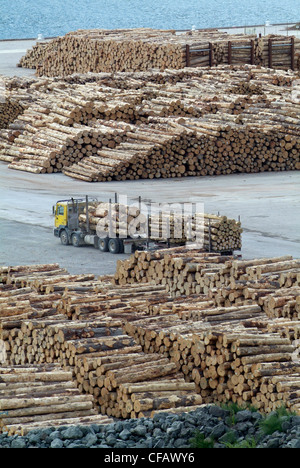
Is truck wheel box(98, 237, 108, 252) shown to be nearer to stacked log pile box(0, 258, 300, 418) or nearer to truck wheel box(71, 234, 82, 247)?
truck wheel box(71, 234, 82, 247)

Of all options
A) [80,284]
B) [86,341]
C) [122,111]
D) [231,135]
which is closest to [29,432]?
[86,341]

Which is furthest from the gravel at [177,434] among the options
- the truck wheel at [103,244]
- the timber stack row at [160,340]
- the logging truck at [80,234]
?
the truck wheel at [103,244]

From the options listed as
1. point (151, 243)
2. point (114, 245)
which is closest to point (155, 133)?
point (114, 245)

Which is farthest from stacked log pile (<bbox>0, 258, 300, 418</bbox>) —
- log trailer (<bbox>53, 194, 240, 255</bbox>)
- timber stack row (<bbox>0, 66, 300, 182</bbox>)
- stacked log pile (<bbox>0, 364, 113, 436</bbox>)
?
timber stack row (<bbox>0, 66, 300, 182</bbox>)

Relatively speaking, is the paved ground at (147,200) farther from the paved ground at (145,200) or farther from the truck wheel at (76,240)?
the truck wheel at (76,240)

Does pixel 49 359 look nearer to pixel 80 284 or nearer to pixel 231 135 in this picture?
pixel 80 284

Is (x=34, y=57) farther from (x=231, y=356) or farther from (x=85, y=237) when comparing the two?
(x=231, y=356)

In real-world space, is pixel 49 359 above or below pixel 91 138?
below
